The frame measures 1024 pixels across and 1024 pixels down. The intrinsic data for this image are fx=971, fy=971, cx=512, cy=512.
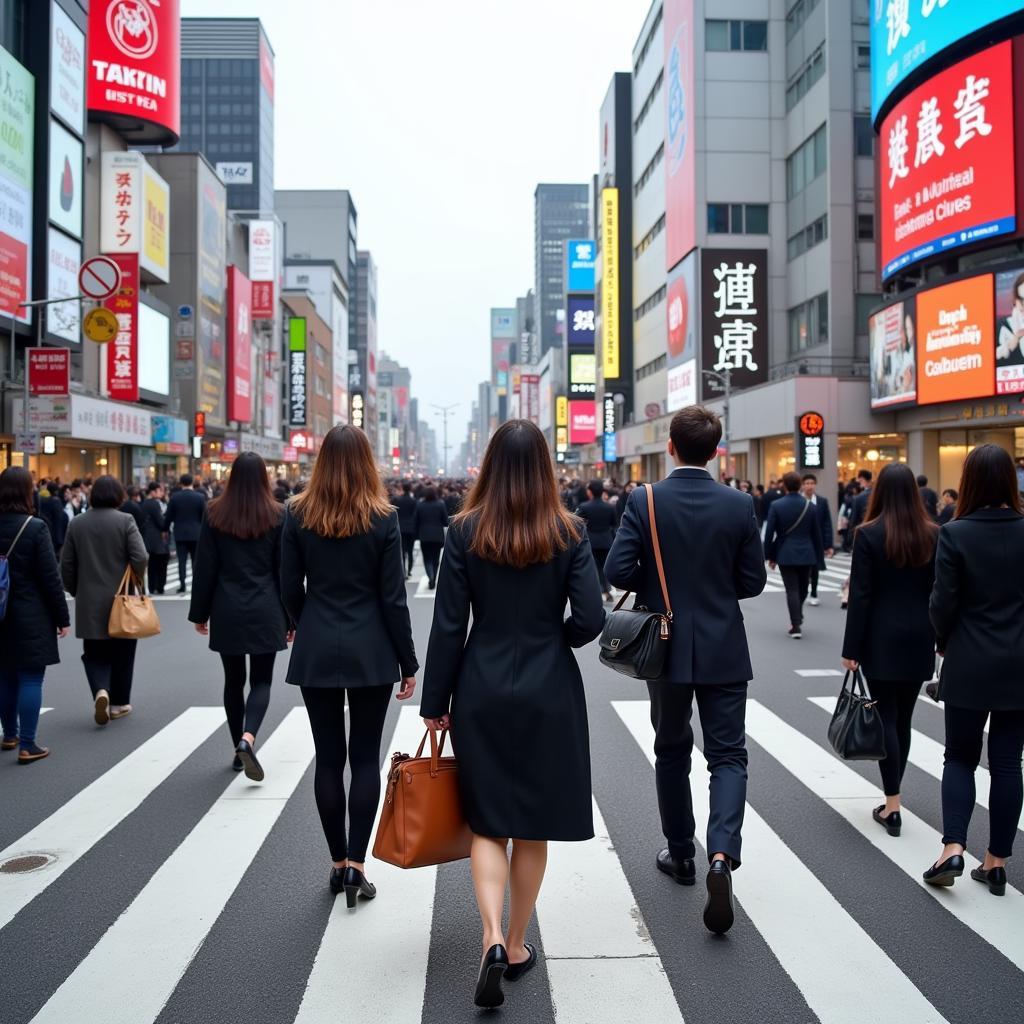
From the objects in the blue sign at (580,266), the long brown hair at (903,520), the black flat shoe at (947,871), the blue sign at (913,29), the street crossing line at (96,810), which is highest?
the blue sign at (580,266)

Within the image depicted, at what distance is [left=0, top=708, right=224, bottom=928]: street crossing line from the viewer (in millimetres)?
4406

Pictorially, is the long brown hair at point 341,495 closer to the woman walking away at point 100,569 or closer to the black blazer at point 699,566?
the black blazer at point 699,566

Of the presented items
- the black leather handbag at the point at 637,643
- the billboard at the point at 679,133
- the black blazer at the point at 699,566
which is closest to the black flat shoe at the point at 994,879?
the black blazer at the point at 699,566

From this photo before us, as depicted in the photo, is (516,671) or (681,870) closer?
(516,671)

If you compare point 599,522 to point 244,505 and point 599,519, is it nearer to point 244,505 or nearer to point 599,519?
Answer: point 599,519

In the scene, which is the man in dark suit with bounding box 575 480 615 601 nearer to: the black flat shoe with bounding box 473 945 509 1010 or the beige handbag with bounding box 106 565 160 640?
the beige handbag with bounding box 106 565 160 640

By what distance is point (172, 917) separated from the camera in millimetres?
4039

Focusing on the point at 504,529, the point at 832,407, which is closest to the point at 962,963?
the point at 504,529

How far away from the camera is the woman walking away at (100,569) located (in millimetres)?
7473

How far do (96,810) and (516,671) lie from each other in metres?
3.32

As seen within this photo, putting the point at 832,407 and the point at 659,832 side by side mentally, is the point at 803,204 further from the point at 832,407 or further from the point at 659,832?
the point at 659,832

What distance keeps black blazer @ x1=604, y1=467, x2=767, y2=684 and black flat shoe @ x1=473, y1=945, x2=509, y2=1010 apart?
4.55 ft

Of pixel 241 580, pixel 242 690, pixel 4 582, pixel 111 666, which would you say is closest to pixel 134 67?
pixel 111 666

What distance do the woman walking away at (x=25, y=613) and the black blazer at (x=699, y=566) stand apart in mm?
4221
